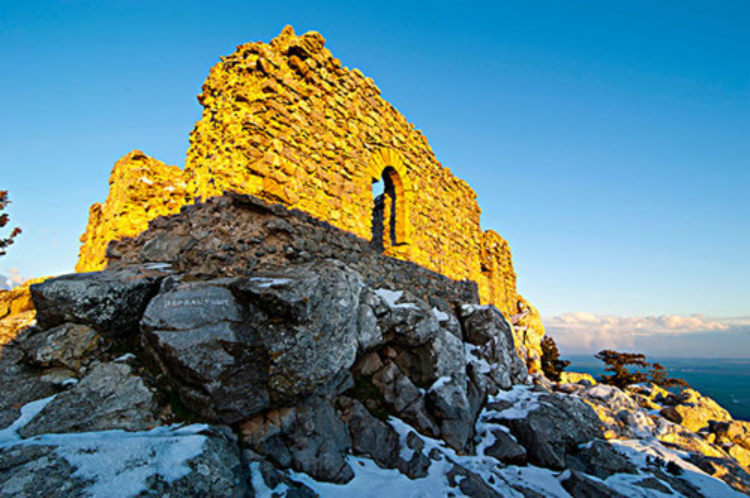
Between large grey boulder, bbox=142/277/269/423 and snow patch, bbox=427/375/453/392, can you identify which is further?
snow patch, bbox=427/375/453/392

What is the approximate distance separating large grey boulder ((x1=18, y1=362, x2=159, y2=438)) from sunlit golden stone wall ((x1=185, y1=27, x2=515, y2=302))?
9.70 ft

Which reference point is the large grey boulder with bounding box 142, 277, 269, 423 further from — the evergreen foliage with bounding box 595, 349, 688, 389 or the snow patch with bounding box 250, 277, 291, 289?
the evergreen foliage with bounding box 595, 349, 688, 389

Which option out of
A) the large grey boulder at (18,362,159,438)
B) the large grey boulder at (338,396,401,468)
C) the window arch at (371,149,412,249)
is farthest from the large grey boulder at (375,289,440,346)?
the large grey boulder at (18,362,159,438)

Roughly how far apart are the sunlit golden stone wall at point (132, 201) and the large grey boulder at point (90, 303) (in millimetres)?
3932

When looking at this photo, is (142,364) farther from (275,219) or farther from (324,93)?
(324,93)

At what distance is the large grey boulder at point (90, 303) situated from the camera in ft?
12.3

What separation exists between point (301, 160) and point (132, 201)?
208 inches

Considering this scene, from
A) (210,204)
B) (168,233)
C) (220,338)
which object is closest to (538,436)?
Result: (220,338)

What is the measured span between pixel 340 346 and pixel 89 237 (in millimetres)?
9502

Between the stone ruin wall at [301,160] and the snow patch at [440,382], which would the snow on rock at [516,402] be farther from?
the stone ruin wall at [301,160]

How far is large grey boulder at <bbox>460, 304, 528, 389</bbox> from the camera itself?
23.3 feet

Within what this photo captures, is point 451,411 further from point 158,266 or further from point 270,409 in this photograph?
point 158,266

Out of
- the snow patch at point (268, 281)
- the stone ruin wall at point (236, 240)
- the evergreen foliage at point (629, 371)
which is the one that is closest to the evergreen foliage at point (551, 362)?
the evergreen foliage at point (629, 371)

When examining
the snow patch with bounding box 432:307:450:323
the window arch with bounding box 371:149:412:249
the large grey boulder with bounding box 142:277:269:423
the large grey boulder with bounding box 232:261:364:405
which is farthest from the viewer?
the window arch with bounding box 371:149:412:249
